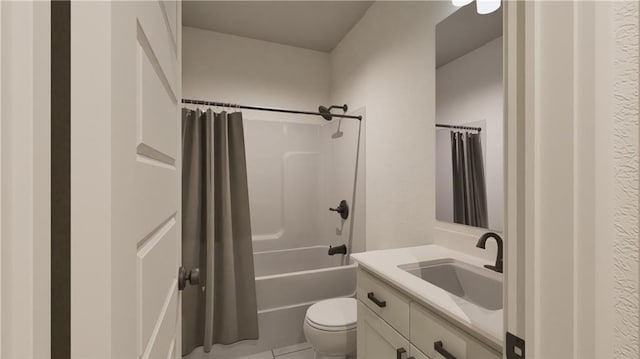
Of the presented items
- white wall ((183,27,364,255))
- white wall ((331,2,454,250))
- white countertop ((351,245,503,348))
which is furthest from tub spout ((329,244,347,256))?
white countertop ((351,245,503,348))

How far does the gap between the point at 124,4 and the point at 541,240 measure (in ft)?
2.36

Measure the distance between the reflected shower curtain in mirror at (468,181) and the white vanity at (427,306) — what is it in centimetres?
20

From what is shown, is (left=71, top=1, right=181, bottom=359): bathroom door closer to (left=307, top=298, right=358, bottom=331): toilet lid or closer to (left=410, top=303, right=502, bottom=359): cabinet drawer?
(left=410, top=303, right=502, bottom=359): cabinet drawer

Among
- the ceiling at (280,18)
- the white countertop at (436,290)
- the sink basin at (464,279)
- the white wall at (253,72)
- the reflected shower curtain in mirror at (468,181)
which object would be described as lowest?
the sink basin at (464,279)

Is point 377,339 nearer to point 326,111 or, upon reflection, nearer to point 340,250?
point 340,250

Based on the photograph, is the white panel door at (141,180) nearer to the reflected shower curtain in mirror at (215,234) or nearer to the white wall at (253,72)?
the reflected shower curtain in mirror at (215,234)

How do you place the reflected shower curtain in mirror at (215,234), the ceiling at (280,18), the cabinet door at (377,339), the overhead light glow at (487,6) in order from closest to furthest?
the cabinet door at (377,339), the overhead light glow at (487,6), the reflected shower curtain in mirror at (215,234), the ceiling at (280,18)

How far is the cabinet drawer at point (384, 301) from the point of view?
102cm

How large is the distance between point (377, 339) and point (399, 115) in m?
1.32

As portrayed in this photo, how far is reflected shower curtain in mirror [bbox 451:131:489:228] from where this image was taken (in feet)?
4.33

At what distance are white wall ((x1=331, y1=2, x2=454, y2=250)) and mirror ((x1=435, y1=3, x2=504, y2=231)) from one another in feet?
0.22
